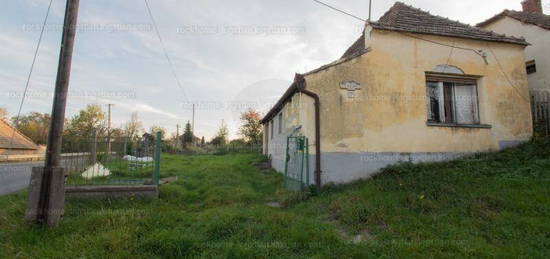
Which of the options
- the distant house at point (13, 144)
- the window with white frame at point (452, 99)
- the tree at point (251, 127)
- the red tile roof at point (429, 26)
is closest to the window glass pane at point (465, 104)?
the window with white frame at point (452, 99)

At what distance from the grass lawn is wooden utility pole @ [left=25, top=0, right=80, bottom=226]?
262mm

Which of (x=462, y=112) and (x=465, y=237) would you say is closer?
(x=465, y=237)

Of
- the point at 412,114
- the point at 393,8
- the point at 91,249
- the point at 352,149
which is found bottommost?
the point at 91,249

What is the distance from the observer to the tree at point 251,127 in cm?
2889

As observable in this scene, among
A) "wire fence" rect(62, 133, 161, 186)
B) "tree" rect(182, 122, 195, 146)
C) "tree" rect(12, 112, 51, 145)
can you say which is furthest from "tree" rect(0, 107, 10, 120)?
"wire fence" rect(62, 133, 161, 186)

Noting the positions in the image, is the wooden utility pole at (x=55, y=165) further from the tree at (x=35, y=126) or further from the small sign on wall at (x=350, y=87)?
the tree at (x=35, y=126)

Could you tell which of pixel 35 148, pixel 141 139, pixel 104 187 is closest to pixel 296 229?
pixel 104 187

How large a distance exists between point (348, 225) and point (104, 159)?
246 inches

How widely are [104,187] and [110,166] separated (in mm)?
1789

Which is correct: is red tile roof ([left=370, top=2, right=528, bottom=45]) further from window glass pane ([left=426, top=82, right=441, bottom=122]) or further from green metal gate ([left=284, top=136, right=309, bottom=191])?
green metal gate ([left=284, top=136, right=309, bottom=191])

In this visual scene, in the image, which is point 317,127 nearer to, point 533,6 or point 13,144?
point 533,6

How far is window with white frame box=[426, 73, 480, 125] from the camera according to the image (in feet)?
24.2

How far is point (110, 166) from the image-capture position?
735cm

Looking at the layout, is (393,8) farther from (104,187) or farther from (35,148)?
(35,148)
